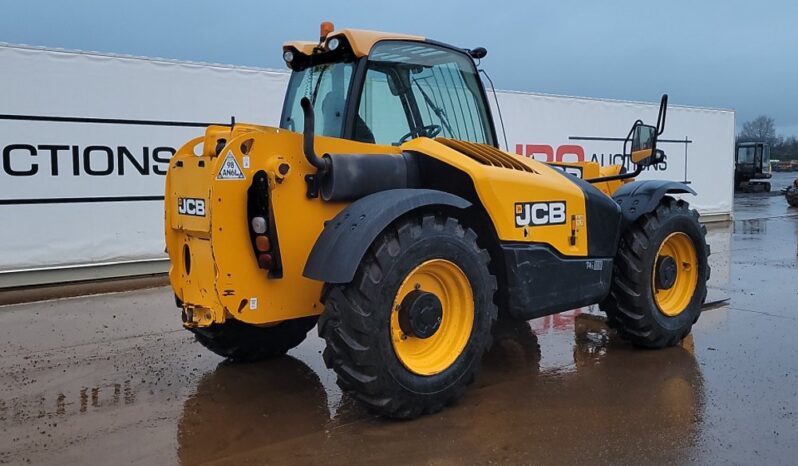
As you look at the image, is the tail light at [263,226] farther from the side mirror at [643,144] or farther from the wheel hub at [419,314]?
the side mirror at [643,144]

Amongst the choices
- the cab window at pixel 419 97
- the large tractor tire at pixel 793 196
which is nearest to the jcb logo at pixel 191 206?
the cab window at pixel 419 97

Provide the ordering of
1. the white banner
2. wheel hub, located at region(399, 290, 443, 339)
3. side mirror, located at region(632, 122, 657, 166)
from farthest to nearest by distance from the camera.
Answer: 1. the white banner
2. side mirror, located at region(632, 122, 657, 166)
3. wheel hub, located at region(399, 290, 443, 339)

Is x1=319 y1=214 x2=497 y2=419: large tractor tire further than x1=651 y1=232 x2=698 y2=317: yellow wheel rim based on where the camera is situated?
No

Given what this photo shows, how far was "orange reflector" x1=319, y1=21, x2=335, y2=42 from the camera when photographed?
4.72 m

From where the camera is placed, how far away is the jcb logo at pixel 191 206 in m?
4.16

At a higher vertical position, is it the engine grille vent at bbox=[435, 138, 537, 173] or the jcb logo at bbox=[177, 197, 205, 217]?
the engine grille vent at bbox=[435, 138, 537, 173]

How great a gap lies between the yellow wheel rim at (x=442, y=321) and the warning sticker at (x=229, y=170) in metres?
1.14

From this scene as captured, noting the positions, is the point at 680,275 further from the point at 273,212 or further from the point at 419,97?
the point at 273,212

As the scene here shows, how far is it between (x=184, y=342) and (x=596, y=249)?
11.7 ft

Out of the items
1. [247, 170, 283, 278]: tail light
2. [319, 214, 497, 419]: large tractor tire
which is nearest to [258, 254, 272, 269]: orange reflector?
[247, 170, 283, 278]: tail light

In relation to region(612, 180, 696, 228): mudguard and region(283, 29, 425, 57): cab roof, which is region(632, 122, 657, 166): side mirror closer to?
region(612, 180, 696, 228): mudguard

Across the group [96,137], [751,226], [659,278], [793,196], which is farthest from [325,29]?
[793,196]

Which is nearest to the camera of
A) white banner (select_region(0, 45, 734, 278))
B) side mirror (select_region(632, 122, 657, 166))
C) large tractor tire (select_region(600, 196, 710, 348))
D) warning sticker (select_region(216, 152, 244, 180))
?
warning sticker (select_region(216, 152, 244, 180))

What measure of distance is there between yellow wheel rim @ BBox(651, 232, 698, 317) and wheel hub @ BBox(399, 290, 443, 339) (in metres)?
2.48
